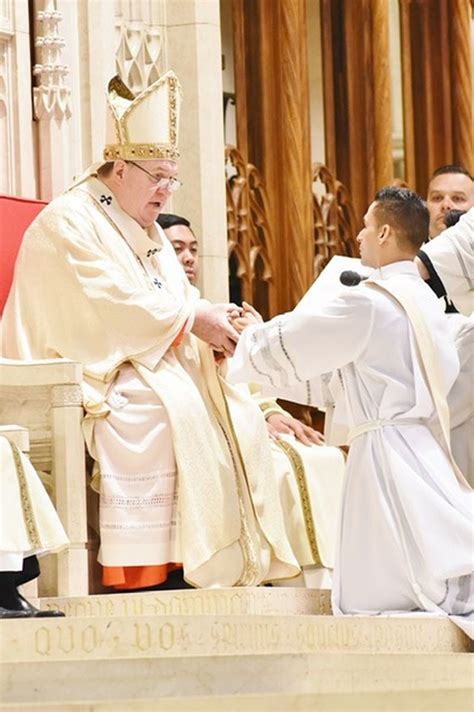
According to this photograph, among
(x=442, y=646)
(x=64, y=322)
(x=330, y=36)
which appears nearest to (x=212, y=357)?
(x=64, y=322)

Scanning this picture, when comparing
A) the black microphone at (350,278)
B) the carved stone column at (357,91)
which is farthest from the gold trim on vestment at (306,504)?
the carved stone column at (357,91)

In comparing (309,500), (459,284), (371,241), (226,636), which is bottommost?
(226,636)

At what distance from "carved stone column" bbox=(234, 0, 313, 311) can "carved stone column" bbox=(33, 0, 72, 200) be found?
1.46 m

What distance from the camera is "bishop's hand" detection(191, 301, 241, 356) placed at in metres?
7.07

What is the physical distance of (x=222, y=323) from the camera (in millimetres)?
7086

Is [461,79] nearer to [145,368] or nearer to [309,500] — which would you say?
A: [309,500]

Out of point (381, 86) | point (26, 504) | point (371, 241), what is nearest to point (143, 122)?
point (371, 241)

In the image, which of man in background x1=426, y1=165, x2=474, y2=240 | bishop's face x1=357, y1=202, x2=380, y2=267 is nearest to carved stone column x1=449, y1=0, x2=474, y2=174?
man in background x1=426, y1=165, x2=474, y2=240

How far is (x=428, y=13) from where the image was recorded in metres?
11.1

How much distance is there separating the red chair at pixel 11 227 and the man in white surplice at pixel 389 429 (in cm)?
114

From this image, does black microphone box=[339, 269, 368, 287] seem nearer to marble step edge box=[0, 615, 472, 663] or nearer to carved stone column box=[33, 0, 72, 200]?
marble step edge box=[0, 615, 472, 663]

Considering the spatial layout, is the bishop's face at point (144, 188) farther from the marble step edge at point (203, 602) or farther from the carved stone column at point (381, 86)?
the carved stone column at point (381, 86)

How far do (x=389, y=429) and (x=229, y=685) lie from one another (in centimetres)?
143

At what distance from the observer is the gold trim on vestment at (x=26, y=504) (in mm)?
6168
